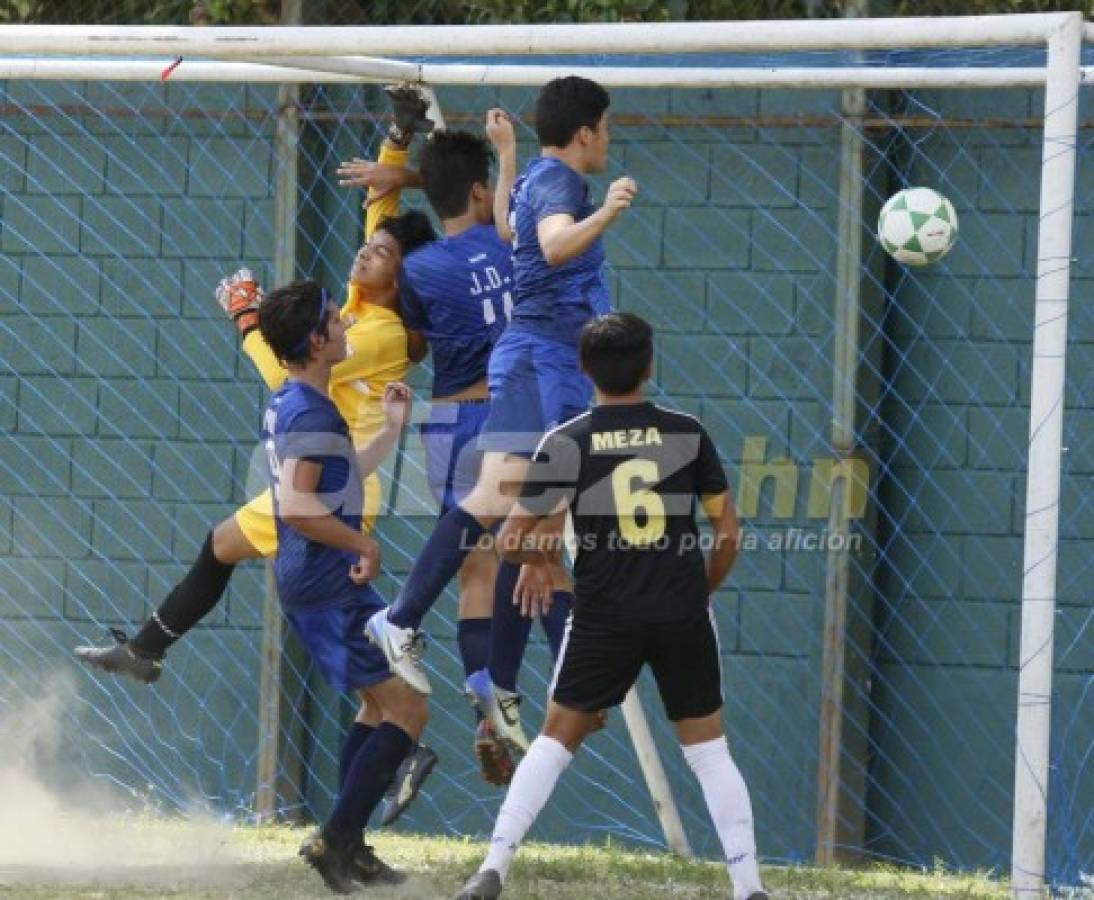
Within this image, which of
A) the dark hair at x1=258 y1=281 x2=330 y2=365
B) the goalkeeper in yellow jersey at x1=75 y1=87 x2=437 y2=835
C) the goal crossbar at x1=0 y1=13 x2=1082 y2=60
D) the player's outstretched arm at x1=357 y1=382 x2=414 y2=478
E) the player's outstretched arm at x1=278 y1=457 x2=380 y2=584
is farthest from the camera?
the goalkeeper in yellow jersey at x1=75 y1=87 x2=437 y2=835

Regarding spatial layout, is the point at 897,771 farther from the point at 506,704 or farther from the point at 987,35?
the point at 987,35

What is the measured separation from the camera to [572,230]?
229 inches

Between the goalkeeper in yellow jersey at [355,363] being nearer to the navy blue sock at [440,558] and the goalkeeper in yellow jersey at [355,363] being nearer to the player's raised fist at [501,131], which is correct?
the navy blue sock at [440,558]

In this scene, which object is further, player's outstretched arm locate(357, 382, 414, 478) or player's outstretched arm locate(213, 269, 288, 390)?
player's outstretched arm locate(213, 269, 288, 390)

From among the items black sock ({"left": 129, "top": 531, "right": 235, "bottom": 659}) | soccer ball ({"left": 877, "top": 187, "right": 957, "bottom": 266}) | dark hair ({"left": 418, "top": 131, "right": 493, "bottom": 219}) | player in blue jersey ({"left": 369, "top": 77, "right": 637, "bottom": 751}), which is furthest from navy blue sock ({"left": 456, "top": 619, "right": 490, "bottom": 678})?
soccer ball ({"left": 877, "top": 187, "right": 957, "bottom": 266})

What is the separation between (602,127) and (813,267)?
2052mm

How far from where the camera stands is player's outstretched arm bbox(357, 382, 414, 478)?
21.4 ft

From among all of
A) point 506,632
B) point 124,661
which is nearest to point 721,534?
point 506,632

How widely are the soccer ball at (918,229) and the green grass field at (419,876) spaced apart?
1.93 meters

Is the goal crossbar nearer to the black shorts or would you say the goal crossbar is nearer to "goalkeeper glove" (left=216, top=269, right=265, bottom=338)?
"goalkeeper glove" (left=216, top=269, right=265, bottom=338)

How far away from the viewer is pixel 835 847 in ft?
25.7

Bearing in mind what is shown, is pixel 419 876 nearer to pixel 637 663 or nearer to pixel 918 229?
pixel 637 663

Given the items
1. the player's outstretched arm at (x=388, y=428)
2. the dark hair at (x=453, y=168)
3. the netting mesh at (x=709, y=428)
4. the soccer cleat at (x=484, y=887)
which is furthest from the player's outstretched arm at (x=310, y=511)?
the netting mesh at (x=709, y=428)

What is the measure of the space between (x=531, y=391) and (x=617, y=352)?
650 millimetres
